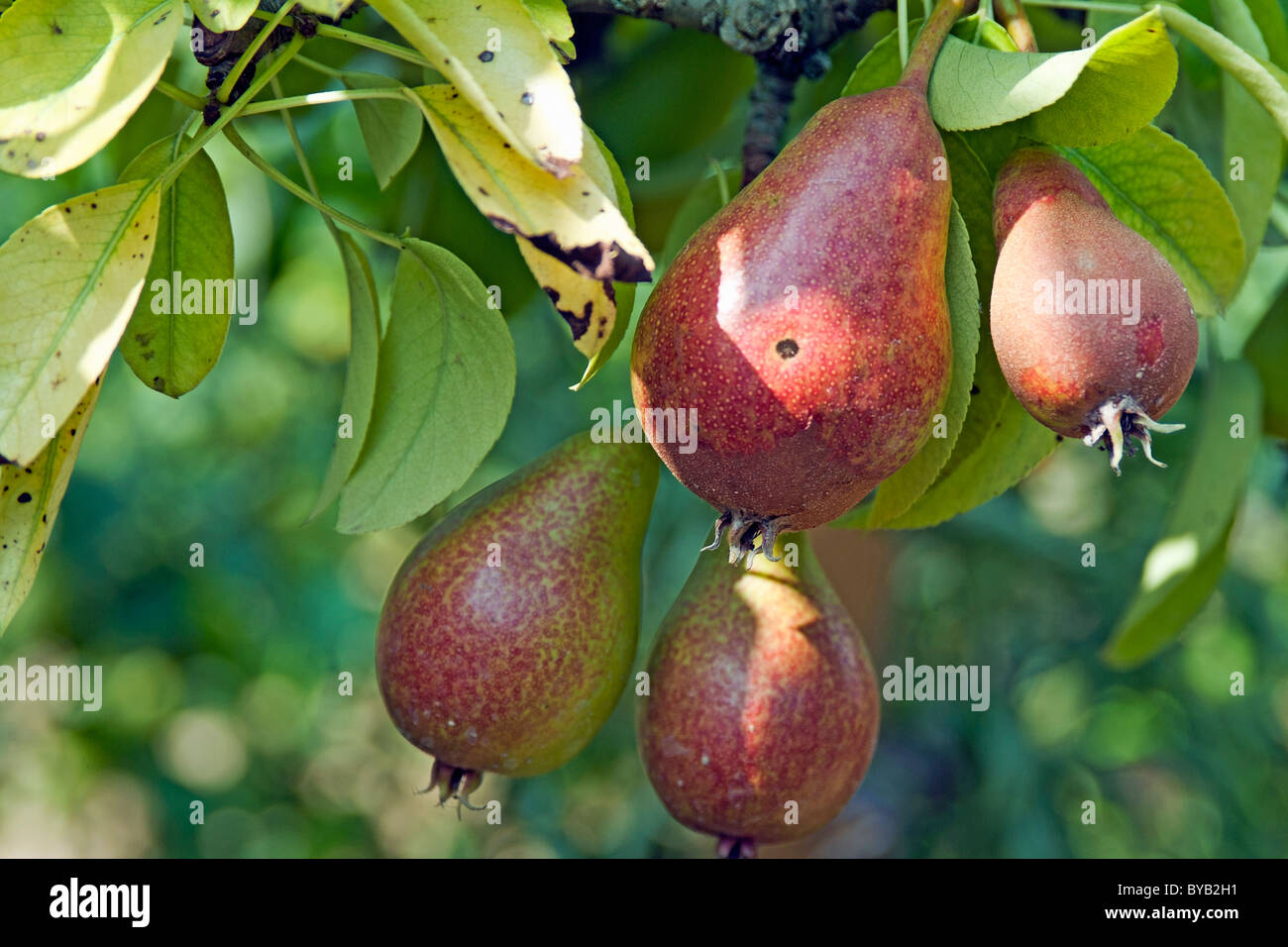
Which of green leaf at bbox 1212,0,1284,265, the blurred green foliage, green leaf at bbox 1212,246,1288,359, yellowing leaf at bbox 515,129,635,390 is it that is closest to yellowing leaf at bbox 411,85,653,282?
yellowing leaf at bbox 515,129,635,390

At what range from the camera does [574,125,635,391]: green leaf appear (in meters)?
0.71

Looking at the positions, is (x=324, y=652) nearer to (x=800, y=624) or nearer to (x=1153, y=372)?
(x=800, y=624)

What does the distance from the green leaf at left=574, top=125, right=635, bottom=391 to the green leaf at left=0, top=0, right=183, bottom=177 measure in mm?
236

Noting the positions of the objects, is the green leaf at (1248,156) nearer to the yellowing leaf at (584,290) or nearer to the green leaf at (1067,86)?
the green leaf at (1067,86)

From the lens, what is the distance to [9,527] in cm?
75

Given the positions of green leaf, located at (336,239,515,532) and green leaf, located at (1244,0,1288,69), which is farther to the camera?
green leaf, located at (1244,0,1288,69)

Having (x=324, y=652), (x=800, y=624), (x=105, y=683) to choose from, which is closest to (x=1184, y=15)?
(x=800, y=624)

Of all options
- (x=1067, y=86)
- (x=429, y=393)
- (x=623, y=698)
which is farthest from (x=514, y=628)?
(x=623, y=698)

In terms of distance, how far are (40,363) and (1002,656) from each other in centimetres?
218

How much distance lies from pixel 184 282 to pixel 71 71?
29 centimetres

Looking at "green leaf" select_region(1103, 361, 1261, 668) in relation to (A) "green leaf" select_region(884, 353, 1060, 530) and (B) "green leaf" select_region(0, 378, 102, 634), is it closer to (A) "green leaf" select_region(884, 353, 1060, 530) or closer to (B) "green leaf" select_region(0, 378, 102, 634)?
(A) "green leaf" select_region(884, 353, 1060, 530)

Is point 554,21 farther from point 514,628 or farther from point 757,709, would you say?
point 757,709

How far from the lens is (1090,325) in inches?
26.8

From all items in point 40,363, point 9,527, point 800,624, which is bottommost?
point 800,624
